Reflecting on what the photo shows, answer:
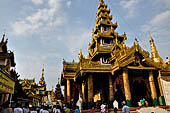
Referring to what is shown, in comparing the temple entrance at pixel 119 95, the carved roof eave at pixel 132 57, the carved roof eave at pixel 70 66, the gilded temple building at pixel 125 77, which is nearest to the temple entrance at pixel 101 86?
the gilded temple building at pixel 125 77

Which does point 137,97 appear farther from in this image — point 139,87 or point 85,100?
point 85,100

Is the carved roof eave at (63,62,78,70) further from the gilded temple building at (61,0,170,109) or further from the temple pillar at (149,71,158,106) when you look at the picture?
the temple pillar at (149,71,158,106)

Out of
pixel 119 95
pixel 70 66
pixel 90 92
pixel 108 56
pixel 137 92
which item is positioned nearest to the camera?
pixel 90 92

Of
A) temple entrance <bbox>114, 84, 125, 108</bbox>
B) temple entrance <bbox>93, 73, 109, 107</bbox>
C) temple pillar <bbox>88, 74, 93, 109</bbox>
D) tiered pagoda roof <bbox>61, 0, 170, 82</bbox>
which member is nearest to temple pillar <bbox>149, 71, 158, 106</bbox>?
tiered pagoda roof <bbox>61, 0, 170, 82</bbox>

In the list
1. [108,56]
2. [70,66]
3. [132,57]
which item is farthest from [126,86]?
[70,66]

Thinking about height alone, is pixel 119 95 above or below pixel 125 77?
below

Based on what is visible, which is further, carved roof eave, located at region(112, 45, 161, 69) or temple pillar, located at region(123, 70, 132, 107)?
carved roof eave, located at region(112, 45, 161, 69)

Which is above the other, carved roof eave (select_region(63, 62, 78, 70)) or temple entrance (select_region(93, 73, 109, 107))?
carved roof eave (select_region(63, 62, 78, 70))

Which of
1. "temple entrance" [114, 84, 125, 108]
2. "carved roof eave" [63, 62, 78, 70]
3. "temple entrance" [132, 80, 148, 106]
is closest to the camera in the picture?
"temple entrance" [114, 84, 125, 108]

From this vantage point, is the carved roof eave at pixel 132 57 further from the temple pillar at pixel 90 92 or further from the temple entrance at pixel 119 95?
the temple pillar at pixel 90 92

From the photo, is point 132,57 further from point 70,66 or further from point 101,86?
point 70,66

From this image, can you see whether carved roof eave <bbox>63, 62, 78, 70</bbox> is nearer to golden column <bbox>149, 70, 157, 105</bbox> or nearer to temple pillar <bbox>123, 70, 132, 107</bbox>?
temple pillar <bbox>123, 70, 132, 107</bbox>

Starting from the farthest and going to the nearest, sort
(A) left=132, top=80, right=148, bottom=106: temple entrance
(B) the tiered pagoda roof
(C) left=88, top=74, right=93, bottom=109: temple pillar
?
(A) left=132, top=80, right=148, bottom=106: temple entrance
(B) the tiered pagoda roof
(C) left=88, top=74, right=93, bottom=109: temple pillar

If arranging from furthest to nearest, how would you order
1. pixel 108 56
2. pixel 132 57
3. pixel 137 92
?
pixel 108 56, pixel 137 92, pixel 132 57
